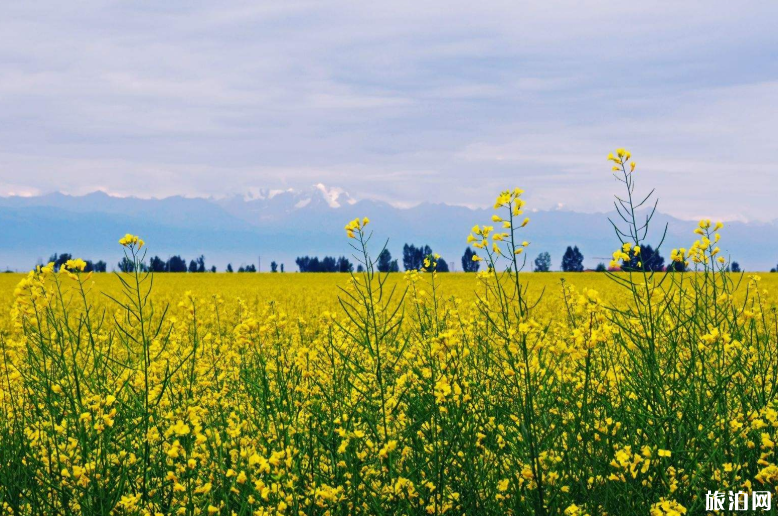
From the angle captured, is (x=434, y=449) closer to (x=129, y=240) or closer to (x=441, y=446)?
(x=441, y=446)

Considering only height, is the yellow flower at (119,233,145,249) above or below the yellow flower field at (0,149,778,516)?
above

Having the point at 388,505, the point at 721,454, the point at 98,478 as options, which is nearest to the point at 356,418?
the point at 388,505

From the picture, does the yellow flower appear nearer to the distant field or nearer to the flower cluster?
the distant field

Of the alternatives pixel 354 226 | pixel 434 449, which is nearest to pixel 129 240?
pixel 354 226

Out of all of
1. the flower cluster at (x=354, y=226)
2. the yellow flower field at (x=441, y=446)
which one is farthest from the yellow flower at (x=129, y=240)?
the flower cluster at (x=354, y=226)

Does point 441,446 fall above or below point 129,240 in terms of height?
below


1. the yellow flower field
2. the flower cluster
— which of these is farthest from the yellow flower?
the flower cluster

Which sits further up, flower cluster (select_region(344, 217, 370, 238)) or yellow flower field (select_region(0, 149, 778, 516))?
flower cluster (select_region(344, 217, 370, 238))

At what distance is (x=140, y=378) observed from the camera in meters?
5.35

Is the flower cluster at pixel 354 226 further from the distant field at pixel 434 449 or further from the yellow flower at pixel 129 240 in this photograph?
the yellow flower at pixel 129 240

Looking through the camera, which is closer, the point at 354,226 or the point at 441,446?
the point at 354,226

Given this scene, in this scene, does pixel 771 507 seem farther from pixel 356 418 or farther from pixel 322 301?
pixel 322 301

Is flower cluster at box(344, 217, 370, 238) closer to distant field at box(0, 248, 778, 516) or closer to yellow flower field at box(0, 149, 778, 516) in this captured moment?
yellow flower field at box(0, 149, 778, 516)

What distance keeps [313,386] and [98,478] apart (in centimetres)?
178
